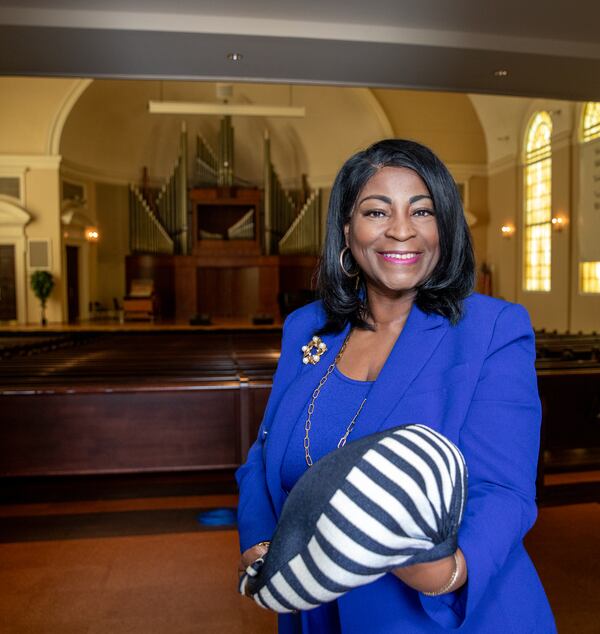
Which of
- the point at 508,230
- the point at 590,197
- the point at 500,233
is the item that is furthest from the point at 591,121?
the point at 500,233

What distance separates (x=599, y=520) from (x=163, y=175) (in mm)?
13245

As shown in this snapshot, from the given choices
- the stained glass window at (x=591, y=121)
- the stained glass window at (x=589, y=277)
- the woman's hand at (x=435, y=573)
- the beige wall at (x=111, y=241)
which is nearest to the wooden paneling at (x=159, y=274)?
the beige wall at (x=111, y=241)

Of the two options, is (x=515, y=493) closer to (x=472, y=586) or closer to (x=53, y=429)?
Answer: (x=472, y=586)

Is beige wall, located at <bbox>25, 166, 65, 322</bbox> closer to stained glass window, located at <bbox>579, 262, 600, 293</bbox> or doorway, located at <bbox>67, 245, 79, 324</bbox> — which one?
doorway, located at <bbox>67, 245, 79, 324</bbox>

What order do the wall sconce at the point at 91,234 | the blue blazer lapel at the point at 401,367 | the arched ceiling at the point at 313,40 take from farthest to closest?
the wall sconce at the point at 91,234 < the arched ceiling at the point at 313,40 < the blue blazer lapel at the point at 401,367

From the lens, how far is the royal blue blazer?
0.85 meters

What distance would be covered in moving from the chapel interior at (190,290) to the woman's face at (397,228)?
1.70 m

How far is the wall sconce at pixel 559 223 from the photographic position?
10230 millimetres

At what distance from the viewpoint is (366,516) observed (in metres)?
0.66

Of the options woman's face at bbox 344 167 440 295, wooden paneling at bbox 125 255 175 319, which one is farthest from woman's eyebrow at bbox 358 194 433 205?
wooden paneling at bbox 125 255 175 319

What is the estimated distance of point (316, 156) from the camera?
1447 cm

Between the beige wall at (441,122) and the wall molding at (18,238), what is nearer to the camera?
the wall molding at (18,238)

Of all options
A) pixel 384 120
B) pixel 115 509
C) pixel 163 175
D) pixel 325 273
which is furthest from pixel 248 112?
pixel 325 273

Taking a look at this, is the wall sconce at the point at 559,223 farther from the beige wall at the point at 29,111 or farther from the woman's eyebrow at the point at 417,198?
the woman's eyebrow at the point at 417,198
